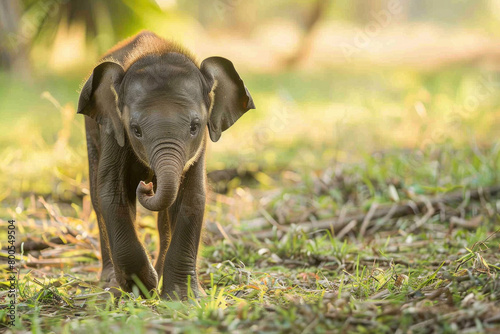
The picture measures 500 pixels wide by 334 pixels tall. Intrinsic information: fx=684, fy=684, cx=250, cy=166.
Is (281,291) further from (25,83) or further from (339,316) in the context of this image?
(25,83)

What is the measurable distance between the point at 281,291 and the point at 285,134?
871 centimetres

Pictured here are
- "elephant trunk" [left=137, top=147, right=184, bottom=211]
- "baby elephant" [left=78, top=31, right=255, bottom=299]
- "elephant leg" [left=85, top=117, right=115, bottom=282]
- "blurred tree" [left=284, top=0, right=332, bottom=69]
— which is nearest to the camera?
"elephant trunk" [left=137, top=147, right=184, bottom=211]

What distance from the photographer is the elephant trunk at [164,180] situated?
382cm

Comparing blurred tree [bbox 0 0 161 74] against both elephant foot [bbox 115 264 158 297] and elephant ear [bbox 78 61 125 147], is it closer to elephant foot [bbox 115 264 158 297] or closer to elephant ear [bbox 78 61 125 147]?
elephant ear [bbox 78 61 125 147]

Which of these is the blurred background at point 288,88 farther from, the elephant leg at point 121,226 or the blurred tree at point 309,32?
the elephant leg at point 121,226

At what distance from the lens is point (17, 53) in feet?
51.9

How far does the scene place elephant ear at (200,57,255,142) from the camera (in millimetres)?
4680

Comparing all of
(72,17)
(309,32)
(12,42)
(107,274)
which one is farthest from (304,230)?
(309,32)

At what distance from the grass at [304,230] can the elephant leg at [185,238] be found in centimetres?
20

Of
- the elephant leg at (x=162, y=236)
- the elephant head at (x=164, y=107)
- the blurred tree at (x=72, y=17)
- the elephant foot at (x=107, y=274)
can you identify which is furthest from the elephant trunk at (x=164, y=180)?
the blurred tree at (x=72, y=17)

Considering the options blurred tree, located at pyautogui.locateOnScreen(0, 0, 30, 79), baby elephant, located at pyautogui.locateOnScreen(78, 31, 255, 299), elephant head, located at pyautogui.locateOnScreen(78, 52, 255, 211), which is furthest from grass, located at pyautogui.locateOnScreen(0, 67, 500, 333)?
blurred tree, located at pyautogui.locateOnScreen(0, 0, 30, 79)

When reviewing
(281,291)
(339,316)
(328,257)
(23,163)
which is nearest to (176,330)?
(339,316)

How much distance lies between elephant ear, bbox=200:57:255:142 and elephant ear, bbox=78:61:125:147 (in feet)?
1.95

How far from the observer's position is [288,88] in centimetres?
1856
